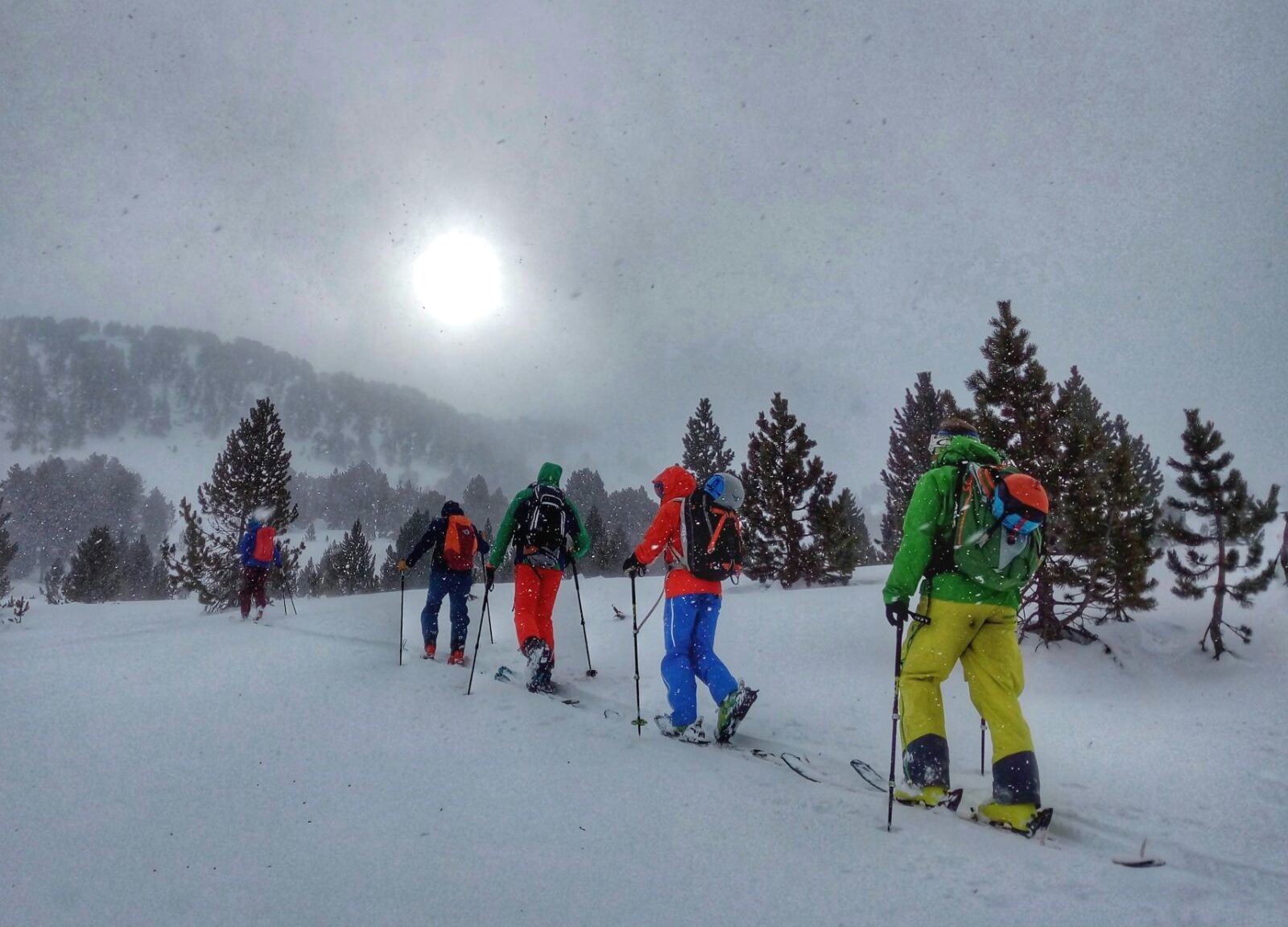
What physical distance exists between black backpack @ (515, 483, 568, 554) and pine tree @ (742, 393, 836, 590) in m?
13.1

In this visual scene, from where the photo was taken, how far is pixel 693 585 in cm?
465

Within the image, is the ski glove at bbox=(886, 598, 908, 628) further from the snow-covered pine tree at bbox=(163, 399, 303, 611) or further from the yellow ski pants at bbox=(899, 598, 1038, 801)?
the snow-covered pine tree at bbox=(163, 399, 303, 611)

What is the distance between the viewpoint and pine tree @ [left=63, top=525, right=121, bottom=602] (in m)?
33.7

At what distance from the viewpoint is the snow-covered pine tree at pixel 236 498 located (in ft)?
74.2

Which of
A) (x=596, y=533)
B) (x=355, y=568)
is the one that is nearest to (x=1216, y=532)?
(x=596, y=533)

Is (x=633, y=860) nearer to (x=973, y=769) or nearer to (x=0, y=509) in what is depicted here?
(x=973, y=769)

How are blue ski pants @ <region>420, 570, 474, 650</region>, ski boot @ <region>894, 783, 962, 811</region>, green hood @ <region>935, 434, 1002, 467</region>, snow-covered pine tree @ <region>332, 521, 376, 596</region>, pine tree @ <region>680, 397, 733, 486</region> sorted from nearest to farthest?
ski boot @ <region>894, 783, 962, 811</region> → green hood @ <region>935, 434, 1002, 467</region> → blue ski pants @ <region>420, 570, 474, 650</region> → pine tree @ <region>680, 397, 733, 486</region> → snow-covered pine tree @ <region>332, 521, 376, 596</region>

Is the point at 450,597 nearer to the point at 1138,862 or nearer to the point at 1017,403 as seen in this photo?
the point at 1138,862

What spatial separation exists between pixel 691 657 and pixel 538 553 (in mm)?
2189

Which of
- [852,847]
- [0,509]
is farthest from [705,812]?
[0,509]

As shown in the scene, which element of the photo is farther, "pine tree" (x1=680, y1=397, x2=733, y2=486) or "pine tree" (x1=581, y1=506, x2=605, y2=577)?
"pine tree" (x1=581, y1=506, x2=605, y2=577)

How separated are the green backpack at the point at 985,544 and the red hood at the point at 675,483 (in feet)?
7.22

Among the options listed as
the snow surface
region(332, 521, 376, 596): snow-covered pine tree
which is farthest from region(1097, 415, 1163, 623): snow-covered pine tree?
region(332, 521, 376, 596): snow-covered pine tree

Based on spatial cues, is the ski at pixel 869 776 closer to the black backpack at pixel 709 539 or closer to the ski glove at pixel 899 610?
the ski glove at pixel 899 610
